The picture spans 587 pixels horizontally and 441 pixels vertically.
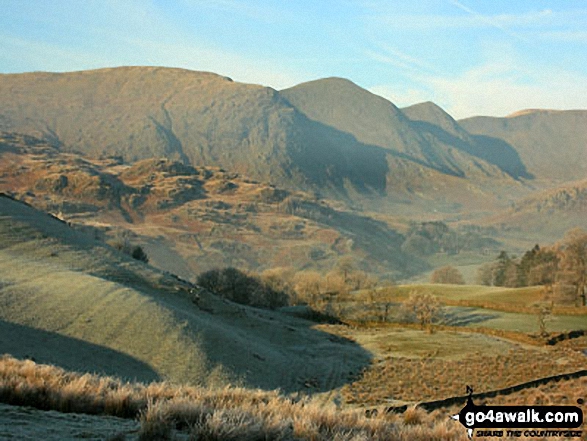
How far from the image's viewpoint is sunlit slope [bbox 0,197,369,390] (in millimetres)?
30359

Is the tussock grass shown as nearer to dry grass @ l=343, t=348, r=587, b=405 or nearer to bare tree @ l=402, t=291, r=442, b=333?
dry grass @ l=343, t=348, r=587, b=405

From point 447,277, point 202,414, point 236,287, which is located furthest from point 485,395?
point 447,277

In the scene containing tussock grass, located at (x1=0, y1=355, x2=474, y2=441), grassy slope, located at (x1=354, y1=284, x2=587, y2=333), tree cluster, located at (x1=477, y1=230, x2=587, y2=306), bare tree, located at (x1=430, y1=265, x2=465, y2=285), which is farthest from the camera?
bare tree, located at (x1=430, y1=265, x2=465, y2=285)

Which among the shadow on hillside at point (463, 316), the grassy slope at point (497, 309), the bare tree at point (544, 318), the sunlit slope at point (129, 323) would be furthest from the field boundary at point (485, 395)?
the shadow on hillside at point (463, 316)

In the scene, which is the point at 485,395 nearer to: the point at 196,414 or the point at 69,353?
the point at 69,353

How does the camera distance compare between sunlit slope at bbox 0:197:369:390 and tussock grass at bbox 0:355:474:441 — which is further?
sunlit slope at bbox 0:197:369:390

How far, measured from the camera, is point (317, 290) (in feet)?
298

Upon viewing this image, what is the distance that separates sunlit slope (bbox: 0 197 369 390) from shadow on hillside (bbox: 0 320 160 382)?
0.24 feet

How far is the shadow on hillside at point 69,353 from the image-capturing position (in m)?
26.5

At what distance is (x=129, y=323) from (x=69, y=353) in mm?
5782

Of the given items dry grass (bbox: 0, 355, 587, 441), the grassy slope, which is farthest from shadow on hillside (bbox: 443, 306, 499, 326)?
dry grass (bbox: 0, 355, 587, 441)

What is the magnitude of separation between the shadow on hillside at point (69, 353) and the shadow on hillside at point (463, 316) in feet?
178

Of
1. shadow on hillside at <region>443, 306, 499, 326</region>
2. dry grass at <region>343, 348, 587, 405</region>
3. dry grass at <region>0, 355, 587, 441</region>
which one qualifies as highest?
dry grass at <region>0, 355, 587, 441</region>

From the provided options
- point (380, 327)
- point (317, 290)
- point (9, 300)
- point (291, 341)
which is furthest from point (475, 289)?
point (9, 300)
